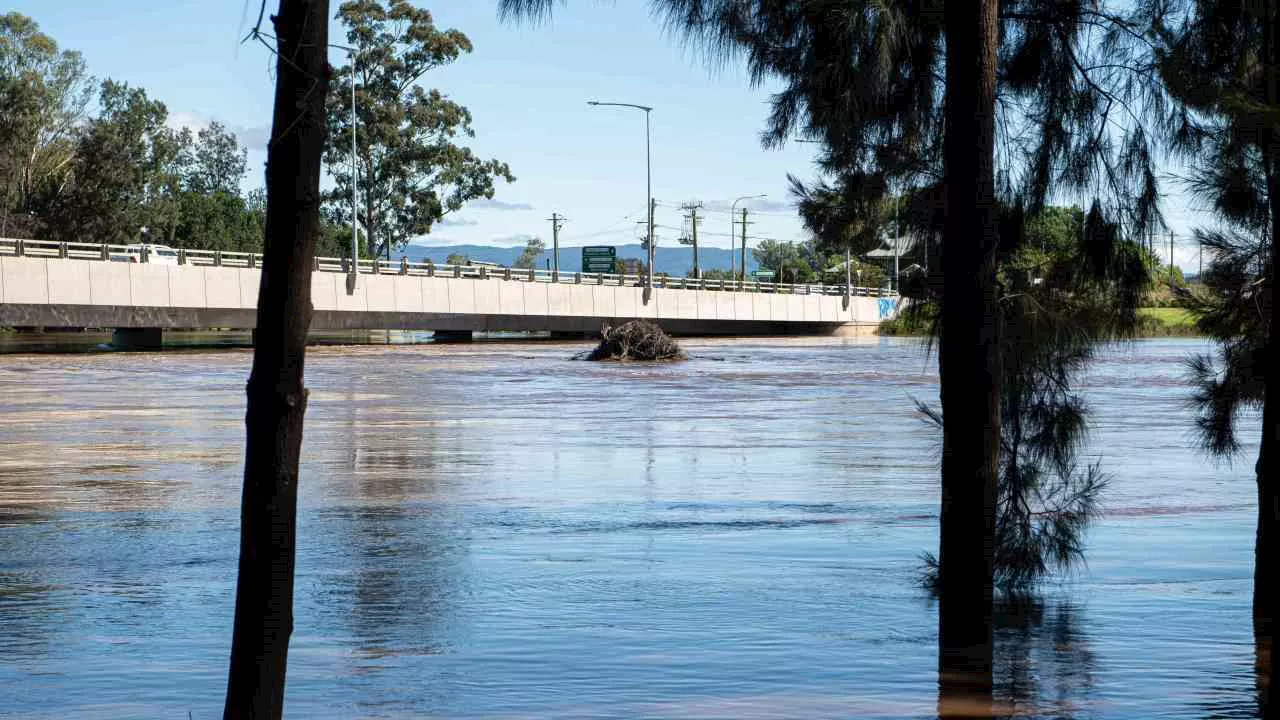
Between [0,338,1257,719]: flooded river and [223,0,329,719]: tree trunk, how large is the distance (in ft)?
7.79

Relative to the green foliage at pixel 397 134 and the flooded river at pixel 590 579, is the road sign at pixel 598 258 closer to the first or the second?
the green foliage at pixel 397 134

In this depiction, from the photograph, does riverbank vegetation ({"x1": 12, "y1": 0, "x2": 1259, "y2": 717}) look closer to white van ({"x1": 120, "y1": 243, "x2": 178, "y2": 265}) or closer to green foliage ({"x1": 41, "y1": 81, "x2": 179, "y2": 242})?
white van ({"x1": 120, "y1": 243, "x2": 178, "y2": 265})

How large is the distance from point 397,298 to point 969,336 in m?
54.8

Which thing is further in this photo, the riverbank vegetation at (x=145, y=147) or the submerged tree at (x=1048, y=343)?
the riverbank vegetation at (x=145, y=147)

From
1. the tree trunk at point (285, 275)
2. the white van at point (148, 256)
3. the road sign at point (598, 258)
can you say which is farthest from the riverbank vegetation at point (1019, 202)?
the road sign at point (598, 258)

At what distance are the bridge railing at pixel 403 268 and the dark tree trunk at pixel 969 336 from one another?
42.6 metres

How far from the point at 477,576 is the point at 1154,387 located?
25798 mm

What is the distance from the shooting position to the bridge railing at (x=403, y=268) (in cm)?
5100

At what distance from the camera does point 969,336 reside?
6.29 meters

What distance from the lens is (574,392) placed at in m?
29.1

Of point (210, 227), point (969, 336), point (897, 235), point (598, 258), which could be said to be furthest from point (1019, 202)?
point (210, 227)

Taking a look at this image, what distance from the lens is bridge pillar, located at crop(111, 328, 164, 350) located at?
5591 centimetres

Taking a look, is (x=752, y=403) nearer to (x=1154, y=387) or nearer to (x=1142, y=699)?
(x=1154, y=387)

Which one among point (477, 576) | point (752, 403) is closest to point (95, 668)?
point (477, 576)
